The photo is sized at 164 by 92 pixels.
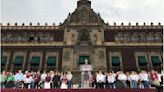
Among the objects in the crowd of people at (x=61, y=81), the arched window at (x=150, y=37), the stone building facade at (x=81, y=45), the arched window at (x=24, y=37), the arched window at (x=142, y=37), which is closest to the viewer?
the crowd of people at (x=61, y=81)

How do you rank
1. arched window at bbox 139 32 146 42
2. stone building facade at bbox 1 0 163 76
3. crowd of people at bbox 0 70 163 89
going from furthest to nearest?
arched window at bbox 139 32 146 42
stone building facade at bbox 1 0 163 76
crowd of people at bbox 0 70 163 89

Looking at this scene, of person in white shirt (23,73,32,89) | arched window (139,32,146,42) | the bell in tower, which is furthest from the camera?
the bell in tower

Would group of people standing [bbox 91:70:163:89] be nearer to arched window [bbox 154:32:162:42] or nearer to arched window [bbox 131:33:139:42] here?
arched window [bbox 131:33:139:42]

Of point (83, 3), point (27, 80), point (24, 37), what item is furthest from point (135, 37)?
point (27, 80)

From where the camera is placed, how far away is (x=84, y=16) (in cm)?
4100

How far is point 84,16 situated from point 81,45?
464 cm

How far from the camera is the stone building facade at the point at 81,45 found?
3744 cm

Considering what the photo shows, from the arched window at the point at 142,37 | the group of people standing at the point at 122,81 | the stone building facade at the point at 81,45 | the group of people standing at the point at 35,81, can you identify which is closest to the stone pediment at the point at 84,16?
the stone building facade at the point at 81,45

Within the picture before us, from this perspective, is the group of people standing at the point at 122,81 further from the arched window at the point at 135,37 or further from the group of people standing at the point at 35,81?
the arched window at the point at 135,37

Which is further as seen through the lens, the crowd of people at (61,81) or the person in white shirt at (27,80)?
the person in white shirt at (27,80)

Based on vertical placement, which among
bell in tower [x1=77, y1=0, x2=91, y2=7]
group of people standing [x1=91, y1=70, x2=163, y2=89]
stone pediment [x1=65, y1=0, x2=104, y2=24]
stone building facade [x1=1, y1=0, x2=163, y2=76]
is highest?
bell in tower [x1=77, y1=0, x2=91, y2=7]

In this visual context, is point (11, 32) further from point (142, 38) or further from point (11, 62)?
point (142, 38)

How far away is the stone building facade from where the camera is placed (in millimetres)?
37438

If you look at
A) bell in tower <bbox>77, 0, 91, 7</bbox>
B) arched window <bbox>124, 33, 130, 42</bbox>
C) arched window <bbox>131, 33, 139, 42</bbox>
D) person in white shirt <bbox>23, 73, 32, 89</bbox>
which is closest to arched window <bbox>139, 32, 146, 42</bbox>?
arched window <bbox>131, 33, 139, 42</bbox>
